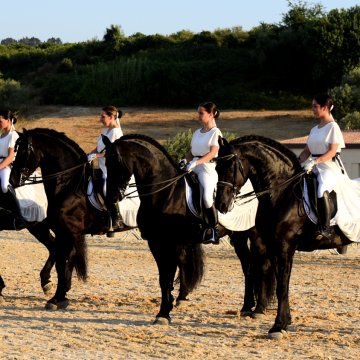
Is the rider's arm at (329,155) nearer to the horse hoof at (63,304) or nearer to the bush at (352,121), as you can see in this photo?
the horse hoof at (63,304)

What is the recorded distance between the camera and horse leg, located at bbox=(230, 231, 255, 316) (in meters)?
7.35

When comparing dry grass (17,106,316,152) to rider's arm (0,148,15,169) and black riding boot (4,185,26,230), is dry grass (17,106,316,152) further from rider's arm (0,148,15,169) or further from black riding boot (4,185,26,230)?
rider's arm (0,148,15,169)

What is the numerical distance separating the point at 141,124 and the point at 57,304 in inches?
1459

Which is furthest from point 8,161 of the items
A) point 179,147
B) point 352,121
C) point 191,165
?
point 352,121

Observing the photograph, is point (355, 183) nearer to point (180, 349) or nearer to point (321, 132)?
point (321, 132)

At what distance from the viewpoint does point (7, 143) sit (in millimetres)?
8312

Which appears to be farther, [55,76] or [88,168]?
[55,76]

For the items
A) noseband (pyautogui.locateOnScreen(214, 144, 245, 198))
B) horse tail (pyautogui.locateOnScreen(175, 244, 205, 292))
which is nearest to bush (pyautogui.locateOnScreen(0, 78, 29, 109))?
horse tail (pyautogui.locateOnScreen(175, 244, 205, 292))

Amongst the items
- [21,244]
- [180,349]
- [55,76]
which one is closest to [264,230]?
[180,349]

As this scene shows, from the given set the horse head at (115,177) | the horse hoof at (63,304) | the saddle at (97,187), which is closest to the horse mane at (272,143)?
the horse head at (115,177)

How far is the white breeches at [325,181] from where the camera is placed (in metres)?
6.45

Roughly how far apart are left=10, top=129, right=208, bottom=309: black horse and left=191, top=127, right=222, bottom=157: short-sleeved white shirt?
1483 millimetres

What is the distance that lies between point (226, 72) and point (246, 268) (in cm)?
4841

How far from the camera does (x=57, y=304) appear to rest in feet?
25.0
